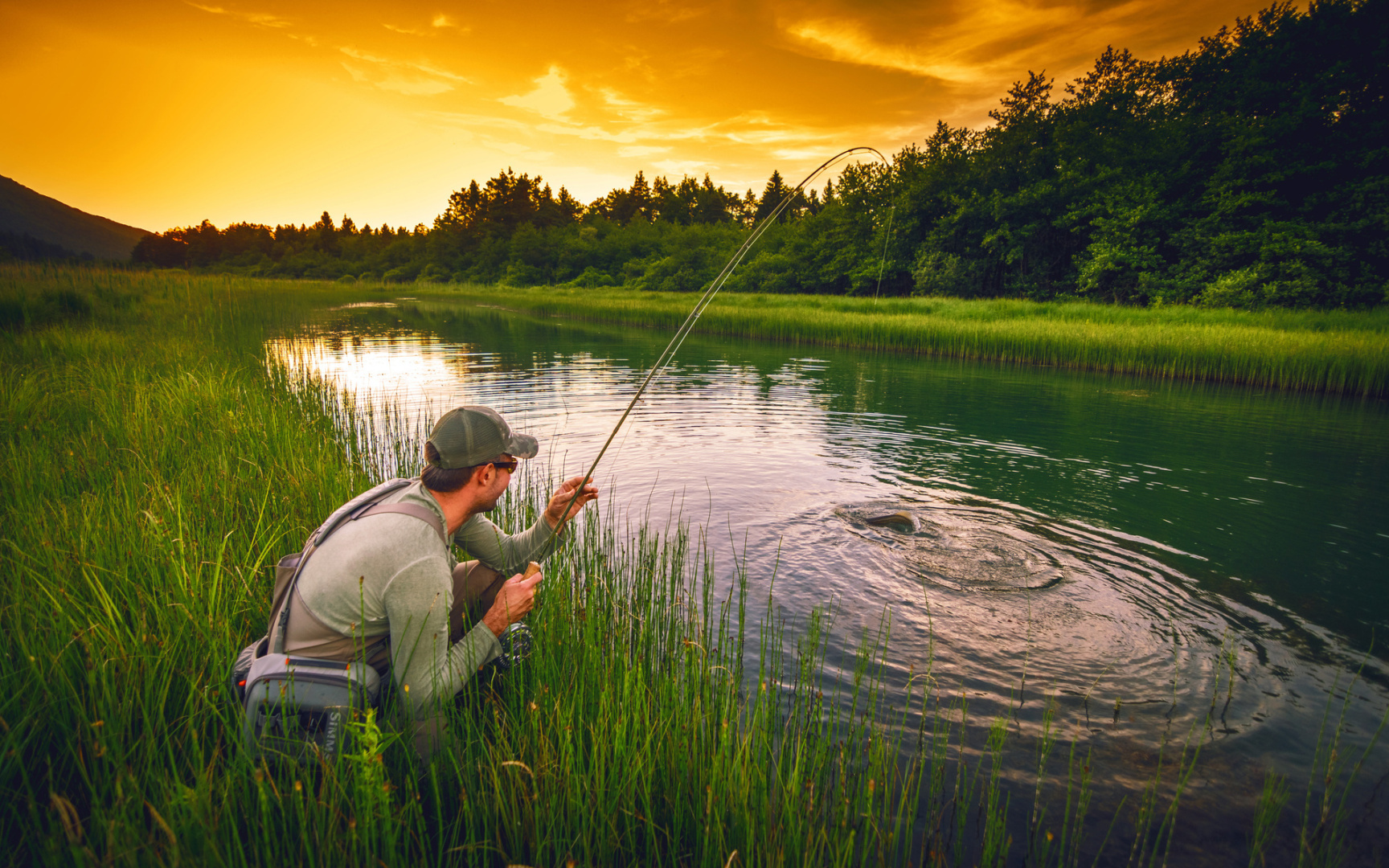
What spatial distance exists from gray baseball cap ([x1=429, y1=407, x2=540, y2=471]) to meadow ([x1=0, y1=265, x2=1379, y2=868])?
0.87 meters

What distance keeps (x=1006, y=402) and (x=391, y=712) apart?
13.8 m

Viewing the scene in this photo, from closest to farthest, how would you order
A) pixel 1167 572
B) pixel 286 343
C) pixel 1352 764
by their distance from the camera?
pixel 1352 764 → pixel 1167 572 → pixel 286 343

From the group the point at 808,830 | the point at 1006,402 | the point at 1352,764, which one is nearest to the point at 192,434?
the point at 808,830

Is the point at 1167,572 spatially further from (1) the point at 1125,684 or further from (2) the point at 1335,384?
(2) the point at 1335,384

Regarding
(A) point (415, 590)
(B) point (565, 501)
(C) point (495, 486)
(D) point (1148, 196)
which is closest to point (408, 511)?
(A) point (415, 590)

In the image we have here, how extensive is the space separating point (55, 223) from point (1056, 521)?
222m

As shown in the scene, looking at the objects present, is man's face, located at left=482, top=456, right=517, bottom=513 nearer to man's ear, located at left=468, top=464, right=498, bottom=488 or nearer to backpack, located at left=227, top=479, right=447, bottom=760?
man's ear, located at left=468, top=464, right=498, bottom=488

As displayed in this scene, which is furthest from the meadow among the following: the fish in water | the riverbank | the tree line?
the tree line

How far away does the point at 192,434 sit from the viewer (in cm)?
563

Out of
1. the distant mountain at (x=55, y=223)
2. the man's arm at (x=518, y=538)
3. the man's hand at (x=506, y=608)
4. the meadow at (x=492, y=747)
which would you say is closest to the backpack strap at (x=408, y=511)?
the man's hand at (x=506, y=608)

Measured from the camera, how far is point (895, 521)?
652 cm

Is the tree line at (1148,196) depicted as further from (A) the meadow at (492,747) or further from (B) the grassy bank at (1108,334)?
(A) the meadow at (492,747)

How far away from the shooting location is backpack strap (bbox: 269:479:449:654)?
7.30 ft

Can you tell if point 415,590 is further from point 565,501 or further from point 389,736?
point 565,501
